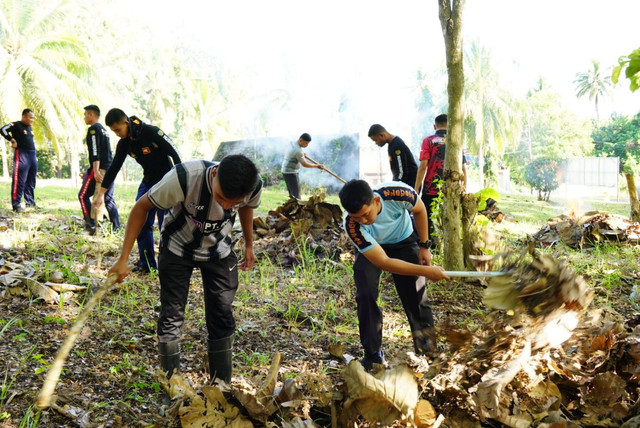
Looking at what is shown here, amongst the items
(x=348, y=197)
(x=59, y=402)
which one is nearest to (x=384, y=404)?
(x=348, y=197)

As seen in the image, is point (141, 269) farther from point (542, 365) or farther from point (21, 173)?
point (21, 173)

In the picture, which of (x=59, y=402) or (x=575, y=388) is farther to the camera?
(x=59, y=402)

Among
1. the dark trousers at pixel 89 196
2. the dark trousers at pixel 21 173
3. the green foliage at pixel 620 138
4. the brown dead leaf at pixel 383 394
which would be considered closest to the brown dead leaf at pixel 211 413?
the brown dead leaf at pixel 383 394

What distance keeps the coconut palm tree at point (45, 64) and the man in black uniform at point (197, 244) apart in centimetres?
1684

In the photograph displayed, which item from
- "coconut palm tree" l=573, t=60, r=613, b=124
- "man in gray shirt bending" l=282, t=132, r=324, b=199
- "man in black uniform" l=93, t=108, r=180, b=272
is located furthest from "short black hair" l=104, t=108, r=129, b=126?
"coconut palm tree" l=573, t=60, r=613, b=124

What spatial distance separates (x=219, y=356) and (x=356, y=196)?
1.21m

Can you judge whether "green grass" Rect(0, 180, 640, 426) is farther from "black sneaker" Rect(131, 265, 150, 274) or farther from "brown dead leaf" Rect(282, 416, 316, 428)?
"brown dead leaf" Rect(282, 416, 316, 428)

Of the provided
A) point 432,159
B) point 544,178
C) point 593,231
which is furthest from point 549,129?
point 432,159

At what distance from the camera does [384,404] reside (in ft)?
6.54

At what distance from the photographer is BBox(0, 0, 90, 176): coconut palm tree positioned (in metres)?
17.3

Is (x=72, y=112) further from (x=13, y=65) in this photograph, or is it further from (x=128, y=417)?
(x=128, y=417)

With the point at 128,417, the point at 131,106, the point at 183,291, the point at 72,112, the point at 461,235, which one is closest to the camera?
the point at 128,417

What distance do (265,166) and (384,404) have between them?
1908 centimetres

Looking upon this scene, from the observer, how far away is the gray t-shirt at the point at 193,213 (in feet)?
8.45
